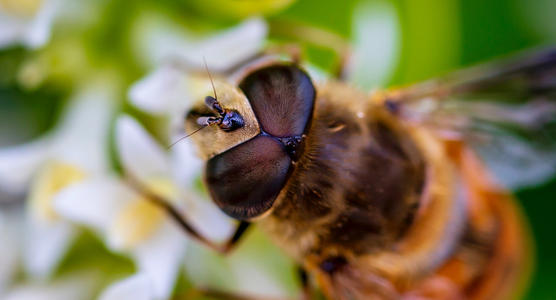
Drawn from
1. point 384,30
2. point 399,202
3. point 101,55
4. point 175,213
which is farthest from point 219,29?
point 399,202

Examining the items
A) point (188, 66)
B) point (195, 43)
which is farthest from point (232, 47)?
point (195, 43)

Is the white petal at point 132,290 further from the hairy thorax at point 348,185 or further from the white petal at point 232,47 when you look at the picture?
the white petal at point 232,47

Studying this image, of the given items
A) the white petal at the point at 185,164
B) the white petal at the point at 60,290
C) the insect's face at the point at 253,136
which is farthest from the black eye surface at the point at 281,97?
the white petal at the point at 60,290

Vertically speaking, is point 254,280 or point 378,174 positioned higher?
point 378,174

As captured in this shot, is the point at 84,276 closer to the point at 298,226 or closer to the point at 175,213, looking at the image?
the point at 175,213

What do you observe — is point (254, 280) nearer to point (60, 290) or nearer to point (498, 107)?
point (60, 290)

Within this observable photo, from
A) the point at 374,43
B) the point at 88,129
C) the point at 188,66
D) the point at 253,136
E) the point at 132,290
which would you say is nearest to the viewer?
the point at 253,136
